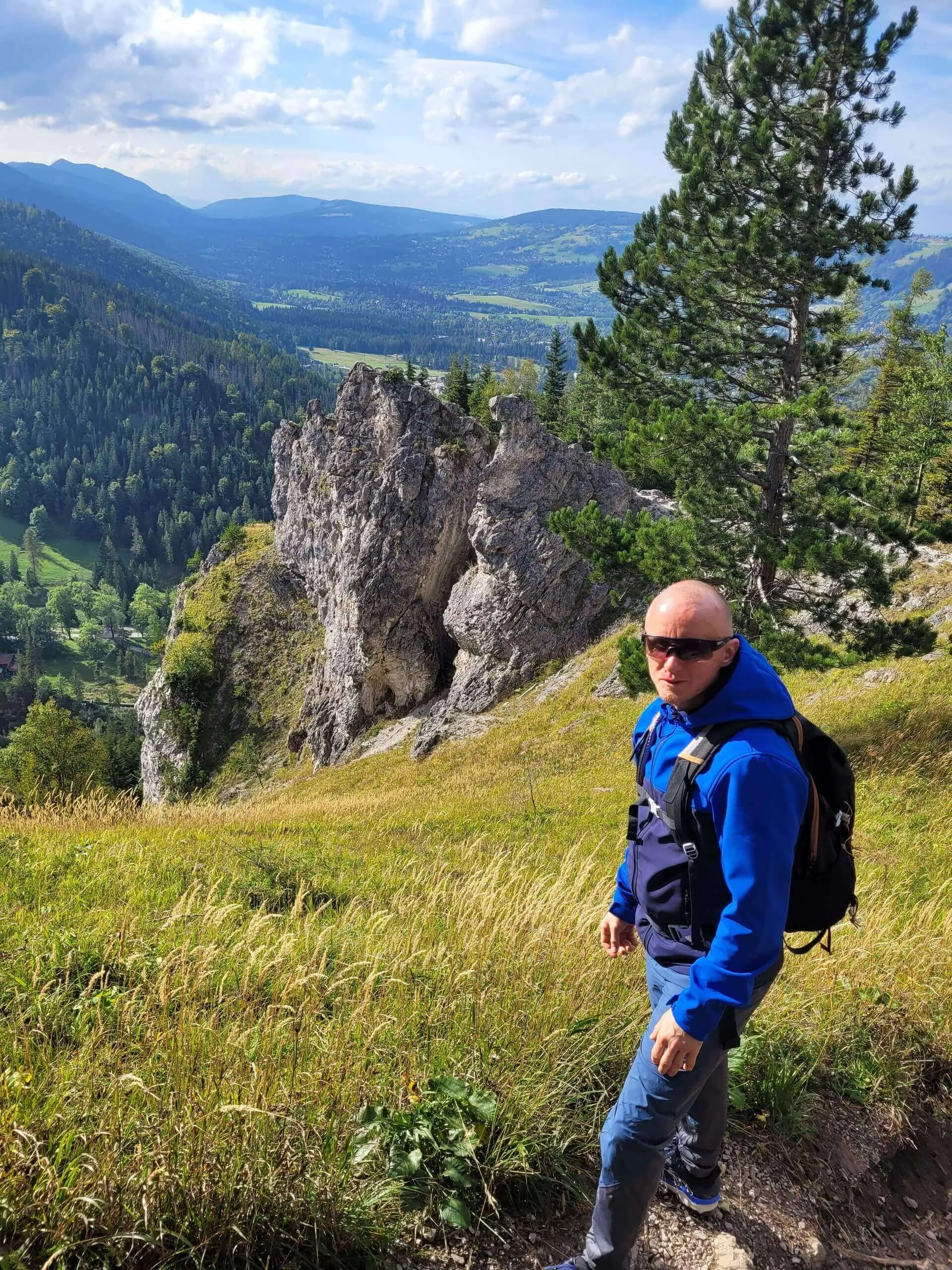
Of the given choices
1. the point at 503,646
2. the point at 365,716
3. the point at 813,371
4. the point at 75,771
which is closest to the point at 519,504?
the point at 503,646

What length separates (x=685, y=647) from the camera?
8.98 ft

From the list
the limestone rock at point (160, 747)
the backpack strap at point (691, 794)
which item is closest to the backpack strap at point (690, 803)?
the backpack strap at point (691, 794)

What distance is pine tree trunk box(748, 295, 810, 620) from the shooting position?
41.2ft

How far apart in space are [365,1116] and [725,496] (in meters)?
11.8

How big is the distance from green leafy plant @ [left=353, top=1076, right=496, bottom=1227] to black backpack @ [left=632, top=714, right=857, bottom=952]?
4.28 feet

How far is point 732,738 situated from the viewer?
255cm

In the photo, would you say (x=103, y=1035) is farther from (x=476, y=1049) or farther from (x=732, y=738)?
(x=732, y=738)

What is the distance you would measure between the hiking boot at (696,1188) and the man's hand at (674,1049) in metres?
1.02

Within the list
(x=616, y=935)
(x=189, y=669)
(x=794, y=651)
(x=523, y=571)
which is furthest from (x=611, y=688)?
(x=189, y=669)

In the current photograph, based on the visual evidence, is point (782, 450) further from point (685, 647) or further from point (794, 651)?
point (685, 647)

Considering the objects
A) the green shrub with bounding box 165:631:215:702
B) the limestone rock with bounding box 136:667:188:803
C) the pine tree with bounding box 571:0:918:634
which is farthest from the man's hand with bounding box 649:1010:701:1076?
the green shrub with bounding box 165:631:215:702

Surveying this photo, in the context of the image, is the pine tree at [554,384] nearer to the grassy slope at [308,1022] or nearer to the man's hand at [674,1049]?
the grassy slope at [308,1022]

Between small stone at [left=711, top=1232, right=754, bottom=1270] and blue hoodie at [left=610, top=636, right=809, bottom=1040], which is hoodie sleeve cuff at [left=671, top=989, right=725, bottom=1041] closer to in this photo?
blue hoodie at [left=610, top=636, right=809, bottom=1040]

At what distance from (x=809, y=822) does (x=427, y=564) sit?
36257 millimetres
